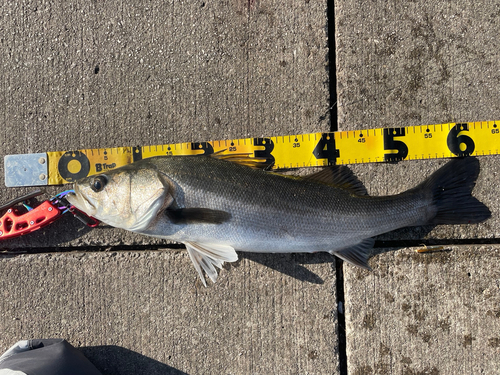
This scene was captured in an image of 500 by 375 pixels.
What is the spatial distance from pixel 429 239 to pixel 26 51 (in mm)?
3872

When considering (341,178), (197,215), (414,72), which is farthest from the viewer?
(414,72)

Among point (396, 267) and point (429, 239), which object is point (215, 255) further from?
point (429, 239)

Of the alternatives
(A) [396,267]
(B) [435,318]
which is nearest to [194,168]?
(A) [396,267]

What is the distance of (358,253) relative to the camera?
243 cm

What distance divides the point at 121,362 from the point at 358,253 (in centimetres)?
215

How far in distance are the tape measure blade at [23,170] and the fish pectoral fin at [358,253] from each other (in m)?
2.58

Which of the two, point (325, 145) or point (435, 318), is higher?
point (325, 145)

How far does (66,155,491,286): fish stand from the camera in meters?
2.21

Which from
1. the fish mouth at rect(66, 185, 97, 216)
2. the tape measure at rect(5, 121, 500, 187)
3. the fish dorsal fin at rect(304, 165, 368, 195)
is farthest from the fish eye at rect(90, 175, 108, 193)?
the fish dorsal fin at rect(304, 165, 368, 195)

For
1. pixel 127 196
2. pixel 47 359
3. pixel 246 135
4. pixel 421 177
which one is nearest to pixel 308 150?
pixel 246 135

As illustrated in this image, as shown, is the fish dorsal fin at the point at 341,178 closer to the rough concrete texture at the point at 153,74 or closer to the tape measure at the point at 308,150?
the tape measure at the point at 308,150

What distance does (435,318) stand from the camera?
8.38 feet

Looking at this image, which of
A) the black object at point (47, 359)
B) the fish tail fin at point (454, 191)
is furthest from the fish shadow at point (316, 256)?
the black object at point (47, 359)

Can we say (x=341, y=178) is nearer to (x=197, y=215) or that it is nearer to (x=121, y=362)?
(x=197, y=215)
